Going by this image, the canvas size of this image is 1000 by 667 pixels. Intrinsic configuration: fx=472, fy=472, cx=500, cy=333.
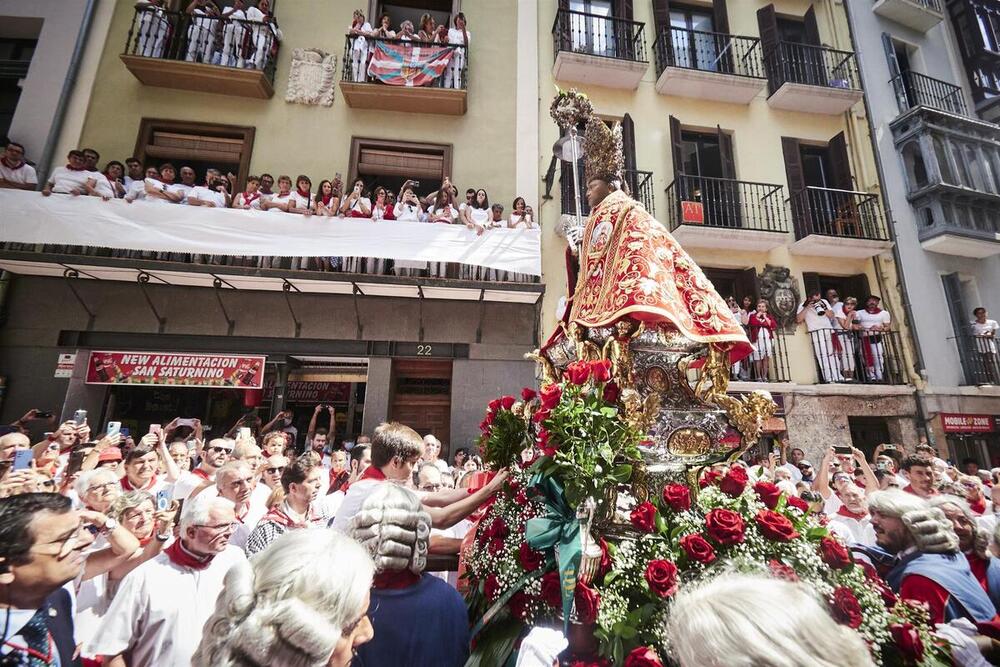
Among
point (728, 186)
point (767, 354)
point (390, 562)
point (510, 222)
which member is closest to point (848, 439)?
point (767, 354)

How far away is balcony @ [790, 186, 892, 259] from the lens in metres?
10.1

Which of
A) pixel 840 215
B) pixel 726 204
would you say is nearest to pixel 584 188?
pixel 726 204

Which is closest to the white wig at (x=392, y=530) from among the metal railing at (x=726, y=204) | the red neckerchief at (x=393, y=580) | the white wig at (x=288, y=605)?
the red neckerchief at (x=393, y=580)

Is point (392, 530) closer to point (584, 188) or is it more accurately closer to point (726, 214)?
point (584, 188)

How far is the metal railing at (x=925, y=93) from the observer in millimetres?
11609

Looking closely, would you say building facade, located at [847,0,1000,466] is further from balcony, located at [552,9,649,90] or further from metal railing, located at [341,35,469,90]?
metal railing, located at [341,35,469,90]

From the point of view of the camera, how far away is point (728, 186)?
10562 millimetres

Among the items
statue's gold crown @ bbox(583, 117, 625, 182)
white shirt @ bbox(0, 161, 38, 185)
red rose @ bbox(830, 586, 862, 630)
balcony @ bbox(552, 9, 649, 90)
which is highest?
balcony @ bbox(552, 9, 649, 90)

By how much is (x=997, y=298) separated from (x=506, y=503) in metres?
15.1

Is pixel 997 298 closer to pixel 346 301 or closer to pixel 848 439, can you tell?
pixel 848 439

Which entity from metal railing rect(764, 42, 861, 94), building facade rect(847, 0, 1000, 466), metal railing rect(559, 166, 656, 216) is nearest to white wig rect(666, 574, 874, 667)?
metal railing rect(559, 166, 656, 216)

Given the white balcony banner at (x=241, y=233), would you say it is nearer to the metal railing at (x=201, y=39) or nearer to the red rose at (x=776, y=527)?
the metal railing at (x=201, y=39)

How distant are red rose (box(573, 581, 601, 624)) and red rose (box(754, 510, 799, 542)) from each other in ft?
2.49

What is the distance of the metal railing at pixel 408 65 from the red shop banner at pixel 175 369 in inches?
235
